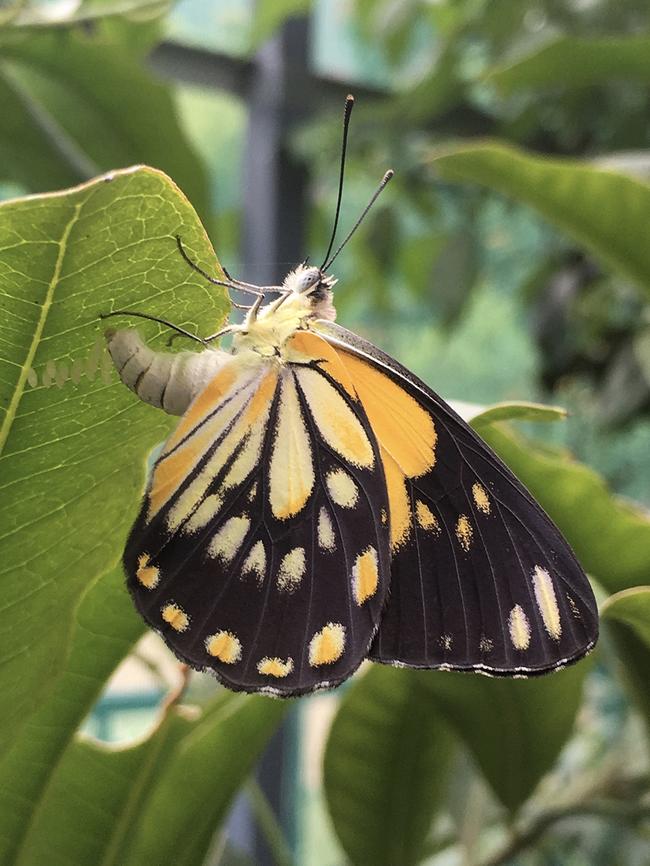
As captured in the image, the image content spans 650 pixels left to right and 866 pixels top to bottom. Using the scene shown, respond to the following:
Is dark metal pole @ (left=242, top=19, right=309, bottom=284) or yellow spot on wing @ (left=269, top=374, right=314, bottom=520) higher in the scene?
dark metal pole @ (left=242, top=19, right=309, bottom=284)

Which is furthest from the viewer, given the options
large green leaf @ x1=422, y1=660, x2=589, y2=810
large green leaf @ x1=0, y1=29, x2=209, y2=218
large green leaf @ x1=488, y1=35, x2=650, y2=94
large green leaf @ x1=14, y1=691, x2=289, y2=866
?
large green leaf @ x1=488, y1=35, x2=650, y2=94

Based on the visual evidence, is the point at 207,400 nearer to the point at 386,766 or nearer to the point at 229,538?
the point at 229,538

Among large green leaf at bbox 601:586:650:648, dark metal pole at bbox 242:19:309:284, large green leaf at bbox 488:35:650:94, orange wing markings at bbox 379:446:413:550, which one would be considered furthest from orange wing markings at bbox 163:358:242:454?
dark metal pole at bbox 242:19:309:284

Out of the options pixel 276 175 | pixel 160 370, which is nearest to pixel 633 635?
pixel 160 370

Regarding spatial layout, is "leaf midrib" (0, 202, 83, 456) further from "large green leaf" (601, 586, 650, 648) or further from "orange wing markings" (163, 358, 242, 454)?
"large green leaf" (601, 586, 650, 648)

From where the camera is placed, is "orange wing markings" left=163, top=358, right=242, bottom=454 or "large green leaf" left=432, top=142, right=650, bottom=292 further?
"large green leaf" left=432, top=142, right=650, bottom=292

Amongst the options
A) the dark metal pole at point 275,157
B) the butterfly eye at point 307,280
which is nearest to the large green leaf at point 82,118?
the butterfly eye at point 307,280

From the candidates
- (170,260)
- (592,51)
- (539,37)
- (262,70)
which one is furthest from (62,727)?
(262,70)

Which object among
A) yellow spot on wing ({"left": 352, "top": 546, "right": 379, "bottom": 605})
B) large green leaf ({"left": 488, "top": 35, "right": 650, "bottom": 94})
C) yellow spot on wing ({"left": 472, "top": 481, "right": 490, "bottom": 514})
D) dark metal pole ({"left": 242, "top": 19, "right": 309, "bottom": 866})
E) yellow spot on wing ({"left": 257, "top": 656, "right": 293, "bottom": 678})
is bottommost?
yellow spot on wing ({"left": 257, "top": 656, "right": 293, "bottom": 678})
